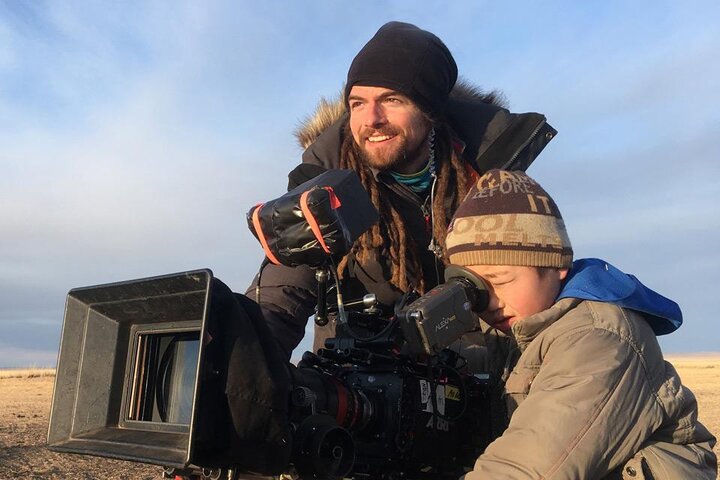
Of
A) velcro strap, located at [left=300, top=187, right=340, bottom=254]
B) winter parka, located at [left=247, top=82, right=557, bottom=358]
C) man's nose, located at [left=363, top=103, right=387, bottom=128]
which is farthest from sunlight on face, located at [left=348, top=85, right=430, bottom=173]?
velcro strap, located at [left=300, top=187, right=340, bottom=254]

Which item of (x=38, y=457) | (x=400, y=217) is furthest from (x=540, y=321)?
(x=38, y=457)

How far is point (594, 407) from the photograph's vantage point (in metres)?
2.11

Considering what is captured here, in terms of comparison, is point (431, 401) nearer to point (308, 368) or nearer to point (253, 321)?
point (308, 368)

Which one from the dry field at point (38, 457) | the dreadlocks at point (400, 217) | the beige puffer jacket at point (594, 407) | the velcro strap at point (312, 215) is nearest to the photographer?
the beige puffer jacket at point (594, 407)

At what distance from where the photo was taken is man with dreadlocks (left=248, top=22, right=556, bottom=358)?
3.91m

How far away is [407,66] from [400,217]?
74 cm

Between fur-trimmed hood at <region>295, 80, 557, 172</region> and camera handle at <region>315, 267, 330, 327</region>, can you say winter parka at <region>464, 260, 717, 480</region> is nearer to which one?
camera handle at <region>315, 267, 330, 327</region>

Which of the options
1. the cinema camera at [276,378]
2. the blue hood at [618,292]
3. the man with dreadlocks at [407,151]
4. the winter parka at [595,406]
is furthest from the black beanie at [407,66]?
the winter parka at [595,406]

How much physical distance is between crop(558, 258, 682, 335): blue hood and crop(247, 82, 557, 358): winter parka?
1.31m

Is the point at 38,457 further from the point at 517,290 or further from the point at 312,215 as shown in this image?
the point at 517,290

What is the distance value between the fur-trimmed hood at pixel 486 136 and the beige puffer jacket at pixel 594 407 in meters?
1.63

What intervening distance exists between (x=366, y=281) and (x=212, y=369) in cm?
206

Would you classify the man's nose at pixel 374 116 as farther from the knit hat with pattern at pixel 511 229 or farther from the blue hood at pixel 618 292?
the blue hood at pixel 618 292

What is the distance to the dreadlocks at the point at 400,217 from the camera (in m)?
3.88
